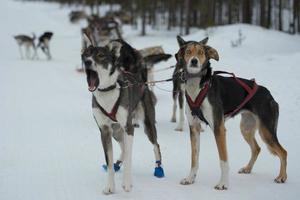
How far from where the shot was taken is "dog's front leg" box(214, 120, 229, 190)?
17.0ft

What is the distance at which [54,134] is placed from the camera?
26.8ft

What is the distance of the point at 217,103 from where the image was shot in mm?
5199

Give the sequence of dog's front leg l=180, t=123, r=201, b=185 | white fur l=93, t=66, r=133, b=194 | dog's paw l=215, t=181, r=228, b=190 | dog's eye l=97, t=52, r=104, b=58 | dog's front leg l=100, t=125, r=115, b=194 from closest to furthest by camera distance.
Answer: dog's eye l=97, t=52, r=104, b=58, white fur l=93, t=66, r=133, b=194, dog's front leg l=100, t=125, r=115, b=194, dog's paw l=215, t=181, r=228, b=190, dog's front leg l=180, t=123, r=201, b=185

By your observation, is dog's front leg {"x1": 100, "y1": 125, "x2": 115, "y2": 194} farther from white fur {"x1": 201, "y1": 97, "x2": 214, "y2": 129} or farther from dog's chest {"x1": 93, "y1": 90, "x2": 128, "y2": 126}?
white fur {"x1": 201, "y1": 97, "x2": 214, "y2": 129}

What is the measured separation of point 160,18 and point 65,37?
12724mm

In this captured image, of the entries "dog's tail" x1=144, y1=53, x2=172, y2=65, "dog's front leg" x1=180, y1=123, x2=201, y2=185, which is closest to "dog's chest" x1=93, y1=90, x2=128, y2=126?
"dog's front leg" x1=180, y1=123, x2=201, y2=185

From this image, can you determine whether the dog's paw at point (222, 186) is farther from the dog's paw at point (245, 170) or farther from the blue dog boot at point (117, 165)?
the blue dog boot at point (117, 165)

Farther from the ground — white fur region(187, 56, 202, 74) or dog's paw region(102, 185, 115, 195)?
white fur region(187, 56, 202, 74)

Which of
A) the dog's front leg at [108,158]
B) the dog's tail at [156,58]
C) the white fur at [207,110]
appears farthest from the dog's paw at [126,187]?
the dog's tail at [156,58]

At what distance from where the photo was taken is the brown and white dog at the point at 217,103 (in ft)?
16.7

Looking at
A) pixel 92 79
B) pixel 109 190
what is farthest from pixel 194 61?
pixel 109 190

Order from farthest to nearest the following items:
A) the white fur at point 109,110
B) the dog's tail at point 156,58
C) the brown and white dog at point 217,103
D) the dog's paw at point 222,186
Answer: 1. the dog's tail at point 156,58
2. the dog's paw at point 222,186
3. the brown and white dog at point 217,103
4. the white fur at point 109,110

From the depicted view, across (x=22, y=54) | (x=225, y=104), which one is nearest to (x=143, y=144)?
(x=225, y=104)

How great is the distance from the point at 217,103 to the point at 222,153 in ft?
1.94
